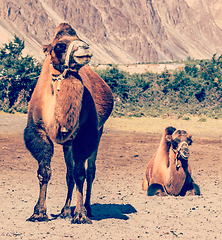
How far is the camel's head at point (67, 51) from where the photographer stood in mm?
4645

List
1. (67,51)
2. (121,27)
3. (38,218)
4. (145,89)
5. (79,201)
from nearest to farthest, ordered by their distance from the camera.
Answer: (67,51)
(38,218)
(79,201)
(145,89)
(121,27)

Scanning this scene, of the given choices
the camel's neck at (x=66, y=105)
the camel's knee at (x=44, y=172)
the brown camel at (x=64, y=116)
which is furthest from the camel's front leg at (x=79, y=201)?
the camel's neck at (x=66, y=105)

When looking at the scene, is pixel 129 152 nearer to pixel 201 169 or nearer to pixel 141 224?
pixel 201 169

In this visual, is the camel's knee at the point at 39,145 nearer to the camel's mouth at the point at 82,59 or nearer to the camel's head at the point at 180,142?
the camel's mouth at the point at 82,59

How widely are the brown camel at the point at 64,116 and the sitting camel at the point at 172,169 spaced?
1614 millimetres

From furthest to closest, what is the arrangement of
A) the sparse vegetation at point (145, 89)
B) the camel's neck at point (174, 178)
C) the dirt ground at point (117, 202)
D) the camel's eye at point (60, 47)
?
1. the sparse vegetation at point (145, 89)
2. the camel's neck at point (174, 178)
3. the dirt ground at point (117, 202)
4. the camel's eye at point (60, 47)

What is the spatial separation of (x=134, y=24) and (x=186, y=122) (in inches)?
3228

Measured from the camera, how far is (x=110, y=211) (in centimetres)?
647

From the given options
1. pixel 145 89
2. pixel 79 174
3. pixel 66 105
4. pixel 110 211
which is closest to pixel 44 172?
pixel 79 174

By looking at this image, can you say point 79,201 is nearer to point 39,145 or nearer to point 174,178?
point 39,145

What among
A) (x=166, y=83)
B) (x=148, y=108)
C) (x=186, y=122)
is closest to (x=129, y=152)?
(x=186, y=122)

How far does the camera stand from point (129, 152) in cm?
1254

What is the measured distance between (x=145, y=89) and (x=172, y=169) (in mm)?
20904

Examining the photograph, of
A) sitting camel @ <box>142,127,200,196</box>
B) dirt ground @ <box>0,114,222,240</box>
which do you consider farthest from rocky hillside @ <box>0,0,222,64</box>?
sitting camel @ <box>142,127,200,196</box>
